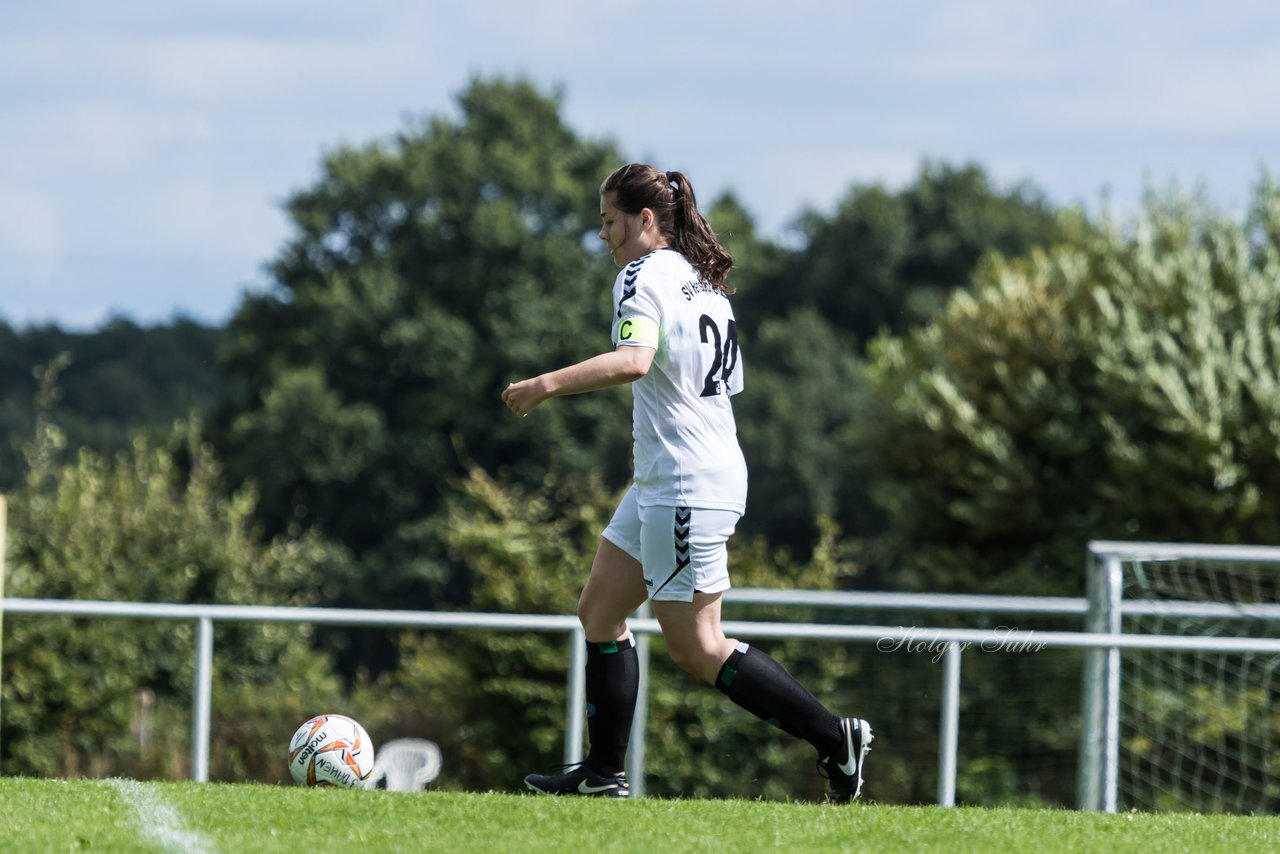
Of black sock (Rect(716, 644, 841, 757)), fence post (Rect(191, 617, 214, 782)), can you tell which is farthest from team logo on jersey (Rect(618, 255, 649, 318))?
fence post (Rect(191, 617, 214, 782))

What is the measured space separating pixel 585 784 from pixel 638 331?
1.45 metres

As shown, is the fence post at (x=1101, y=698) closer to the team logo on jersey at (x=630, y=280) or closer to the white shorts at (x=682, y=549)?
the white shorts at (x=682, y=549)

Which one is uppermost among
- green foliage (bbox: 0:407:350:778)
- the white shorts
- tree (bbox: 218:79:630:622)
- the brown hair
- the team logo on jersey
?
tree (bbox: 218:79:630:622)

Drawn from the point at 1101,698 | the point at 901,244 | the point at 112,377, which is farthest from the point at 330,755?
the point at 112,377

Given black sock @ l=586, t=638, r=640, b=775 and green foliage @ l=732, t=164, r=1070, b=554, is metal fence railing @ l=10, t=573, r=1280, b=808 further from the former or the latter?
green foliage @ l=732, t=164, r=1070, b=554

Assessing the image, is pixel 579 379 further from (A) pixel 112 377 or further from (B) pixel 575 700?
(A) pixel 112 377

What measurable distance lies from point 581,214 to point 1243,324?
1056 inches

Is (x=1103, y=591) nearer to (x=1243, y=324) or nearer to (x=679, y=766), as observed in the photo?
(x=679, y=766)

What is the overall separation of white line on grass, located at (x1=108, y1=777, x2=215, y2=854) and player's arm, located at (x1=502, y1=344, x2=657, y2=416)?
1344 millimetres

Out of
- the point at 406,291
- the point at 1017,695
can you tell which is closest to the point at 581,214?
the point at 406,291

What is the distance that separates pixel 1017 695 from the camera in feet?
42.3

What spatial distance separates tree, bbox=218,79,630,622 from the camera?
37500mm

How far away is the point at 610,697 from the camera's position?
5.04m

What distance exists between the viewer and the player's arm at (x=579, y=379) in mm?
4395
